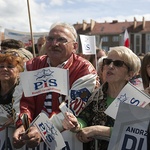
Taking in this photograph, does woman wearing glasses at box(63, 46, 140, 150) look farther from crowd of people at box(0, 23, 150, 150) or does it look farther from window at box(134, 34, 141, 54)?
window at box(134, 34, 141, 54)

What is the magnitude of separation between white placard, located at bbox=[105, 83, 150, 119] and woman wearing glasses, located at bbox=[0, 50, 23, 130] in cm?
113

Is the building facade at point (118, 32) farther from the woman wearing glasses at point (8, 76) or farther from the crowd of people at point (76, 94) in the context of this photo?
the crowd of people at point (76, 94)

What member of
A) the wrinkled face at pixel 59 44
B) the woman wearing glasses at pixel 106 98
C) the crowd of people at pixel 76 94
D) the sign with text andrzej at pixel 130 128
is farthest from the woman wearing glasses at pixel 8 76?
the sign with text andrzej at pixel 130 128

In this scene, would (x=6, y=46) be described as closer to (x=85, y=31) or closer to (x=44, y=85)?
(x=44, y=85)

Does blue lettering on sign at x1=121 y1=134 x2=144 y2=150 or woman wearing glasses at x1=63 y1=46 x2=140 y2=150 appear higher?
woman wearing glasses at x1=63 y1=46 x2=140 y2=150

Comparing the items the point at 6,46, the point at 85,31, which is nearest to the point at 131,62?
the point at 6,46

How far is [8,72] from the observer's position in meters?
3.54

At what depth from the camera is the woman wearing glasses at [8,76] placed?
3.49m

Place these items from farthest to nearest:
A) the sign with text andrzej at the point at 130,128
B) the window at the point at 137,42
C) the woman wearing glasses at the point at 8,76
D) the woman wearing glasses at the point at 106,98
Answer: the window at the point at 137,42, the woman wearing glasses at the point at 8,76, the woman wearing glasses at the point at 106,98, the sign with text andrzej at the point at 130,128

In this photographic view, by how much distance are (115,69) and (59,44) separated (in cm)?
54

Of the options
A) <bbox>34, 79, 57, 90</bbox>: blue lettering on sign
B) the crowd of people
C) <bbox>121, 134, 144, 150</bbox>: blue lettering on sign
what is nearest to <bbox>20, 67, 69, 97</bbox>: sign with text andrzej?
<bbox>34, 79, 57, 90</bbox>: blue lettering on sign

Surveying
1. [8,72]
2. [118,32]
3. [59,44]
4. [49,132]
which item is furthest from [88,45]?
[118,32]

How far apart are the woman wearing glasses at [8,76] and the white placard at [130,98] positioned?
1.13 m

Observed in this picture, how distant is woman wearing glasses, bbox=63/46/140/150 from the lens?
2.83m
